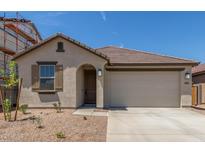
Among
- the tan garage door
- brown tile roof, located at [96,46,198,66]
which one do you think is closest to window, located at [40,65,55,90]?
the tan garage door

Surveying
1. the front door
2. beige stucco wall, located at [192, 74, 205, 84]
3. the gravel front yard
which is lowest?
the gravel front yard

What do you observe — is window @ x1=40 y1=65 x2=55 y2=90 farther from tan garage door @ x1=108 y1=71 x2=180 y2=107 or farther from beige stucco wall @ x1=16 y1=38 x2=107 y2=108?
tan garage door @ x1=108 y1=71 x2=180 y2=107

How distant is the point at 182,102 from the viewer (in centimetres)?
1480

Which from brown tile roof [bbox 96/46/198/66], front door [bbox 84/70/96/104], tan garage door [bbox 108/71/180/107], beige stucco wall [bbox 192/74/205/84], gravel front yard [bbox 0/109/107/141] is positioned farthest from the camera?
beige stucco wall [bbox 192/74/205/84]

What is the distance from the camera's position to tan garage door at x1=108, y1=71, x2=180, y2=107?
15.0 m

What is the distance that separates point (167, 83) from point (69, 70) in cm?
700

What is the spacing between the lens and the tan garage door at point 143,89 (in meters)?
15.0

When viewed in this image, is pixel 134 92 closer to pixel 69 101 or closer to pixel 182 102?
pixel 182 102

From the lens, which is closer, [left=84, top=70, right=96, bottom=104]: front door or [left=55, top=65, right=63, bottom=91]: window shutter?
[left=55, top=65, right=63, bottom=91]: window shutter

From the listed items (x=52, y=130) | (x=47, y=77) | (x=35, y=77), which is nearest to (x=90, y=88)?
(x=47, y=77)

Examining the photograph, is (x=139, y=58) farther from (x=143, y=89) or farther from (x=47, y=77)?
(x=47, y=77)

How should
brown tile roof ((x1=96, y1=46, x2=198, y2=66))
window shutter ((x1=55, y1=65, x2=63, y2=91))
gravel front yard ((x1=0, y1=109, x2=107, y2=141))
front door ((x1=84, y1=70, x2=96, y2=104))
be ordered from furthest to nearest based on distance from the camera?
front door ((x1=84, y1=70, x2=96, y2=104)) → brown tile roof ((x1=96, y1=46, x2=198, y2=66)) → window shutter ((x1=55, y1=65, x2=63, y2=91)) → gravel front yard ((x1=0, y1=109, x2=107, y2=141))
